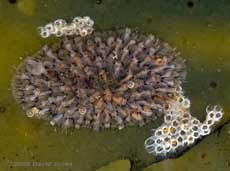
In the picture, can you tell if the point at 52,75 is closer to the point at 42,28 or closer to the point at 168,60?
the point at 42,28

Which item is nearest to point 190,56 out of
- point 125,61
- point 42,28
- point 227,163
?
point 125,61

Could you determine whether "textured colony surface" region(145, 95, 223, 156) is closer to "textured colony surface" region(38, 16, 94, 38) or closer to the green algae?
→ the green algae

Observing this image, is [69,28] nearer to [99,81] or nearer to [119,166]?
[99,81]

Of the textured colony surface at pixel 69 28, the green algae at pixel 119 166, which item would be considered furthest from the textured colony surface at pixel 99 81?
the green algae at pixel 119 166

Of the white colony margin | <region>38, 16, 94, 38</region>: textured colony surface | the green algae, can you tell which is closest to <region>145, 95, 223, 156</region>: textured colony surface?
the white colony margin

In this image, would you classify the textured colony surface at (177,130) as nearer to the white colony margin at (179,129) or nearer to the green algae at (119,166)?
the white colony margin at (179,129)

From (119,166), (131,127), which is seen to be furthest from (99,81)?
(119,166)

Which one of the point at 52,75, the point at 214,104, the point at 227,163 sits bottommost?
the point at 227,163
